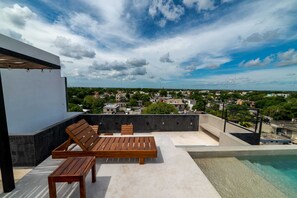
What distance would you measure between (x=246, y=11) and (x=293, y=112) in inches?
1653

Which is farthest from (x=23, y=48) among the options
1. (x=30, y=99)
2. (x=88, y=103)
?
(x=88, y=103)

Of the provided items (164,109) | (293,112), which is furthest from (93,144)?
(293,112)

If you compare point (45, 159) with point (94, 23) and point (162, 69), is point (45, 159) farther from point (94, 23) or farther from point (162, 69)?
point (162, 69)

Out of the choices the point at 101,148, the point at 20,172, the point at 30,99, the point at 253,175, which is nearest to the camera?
the point at 253,175

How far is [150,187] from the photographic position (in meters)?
2.46

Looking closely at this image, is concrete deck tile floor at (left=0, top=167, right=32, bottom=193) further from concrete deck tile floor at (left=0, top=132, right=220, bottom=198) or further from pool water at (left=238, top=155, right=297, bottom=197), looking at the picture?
pool water at (left=238, top=155, right=297, bottom=197)

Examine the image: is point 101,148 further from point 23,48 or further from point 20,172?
point 23,48

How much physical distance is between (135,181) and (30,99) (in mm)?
5066

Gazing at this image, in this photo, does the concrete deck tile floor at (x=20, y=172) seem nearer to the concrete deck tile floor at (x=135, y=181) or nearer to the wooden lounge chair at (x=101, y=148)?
the concrete deck tile floor at (x=135, y=181)

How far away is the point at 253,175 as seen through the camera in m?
3.06

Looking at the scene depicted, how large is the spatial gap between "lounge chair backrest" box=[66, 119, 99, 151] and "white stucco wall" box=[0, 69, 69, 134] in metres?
2.61

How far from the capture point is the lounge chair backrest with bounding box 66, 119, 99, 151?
3151 mm

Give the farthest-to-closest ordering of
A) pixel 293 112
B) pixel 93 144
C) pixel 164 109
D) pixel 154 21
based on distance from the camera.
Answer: pixel 293 112
pixel 164 109
pixel 154 21
pixel 93 144

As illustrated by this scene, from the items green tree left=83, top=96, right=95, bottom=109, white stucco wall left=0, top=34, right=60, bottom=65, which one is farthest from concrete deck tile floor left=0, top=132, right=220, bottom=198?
green tree left=83, top=96, right=95, bottom=109
